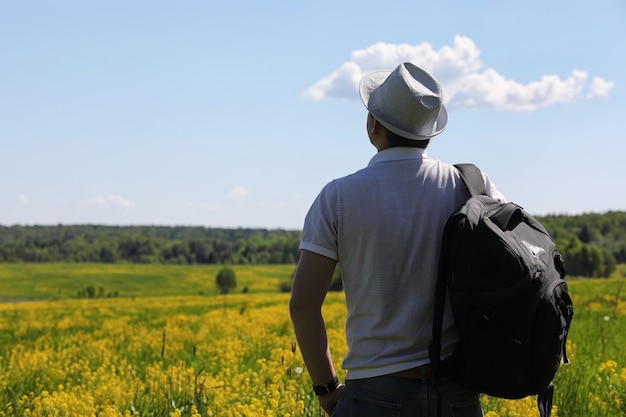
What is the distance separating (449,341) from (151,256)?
14778 cm

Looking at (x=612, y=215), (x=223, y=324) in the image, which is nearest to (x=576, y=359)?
(x=223, y=324)

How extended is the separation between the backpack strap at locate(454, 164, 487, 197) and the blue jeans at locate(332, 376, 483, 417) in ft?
2.21

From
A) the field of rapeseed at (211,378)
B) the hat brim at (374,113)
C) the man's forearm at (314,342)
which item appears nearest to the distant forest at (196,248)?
the field of rapeseed at (211,378)

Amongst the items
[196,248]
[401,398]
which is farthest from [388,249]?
[196,248]

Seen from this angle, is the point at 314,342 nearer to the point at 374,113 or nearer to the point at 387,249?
the point at 387,249

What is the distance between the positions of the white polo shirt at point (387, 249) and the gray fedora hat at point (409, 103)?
17 cm

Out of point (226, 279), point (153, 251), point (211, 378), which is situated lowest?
point (153, 251)

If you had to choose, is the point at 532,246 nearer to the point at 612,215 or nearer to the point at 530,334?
the point at 530,334

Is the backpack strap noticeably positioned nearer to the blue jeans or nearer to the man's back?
the man's back

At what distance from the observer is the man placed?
2422mm

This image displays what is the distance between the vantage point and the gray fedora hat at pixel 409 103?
8.38 ft

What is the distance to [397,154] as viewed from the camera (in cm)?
255

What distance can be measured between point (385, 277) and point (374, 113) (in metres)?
0.60

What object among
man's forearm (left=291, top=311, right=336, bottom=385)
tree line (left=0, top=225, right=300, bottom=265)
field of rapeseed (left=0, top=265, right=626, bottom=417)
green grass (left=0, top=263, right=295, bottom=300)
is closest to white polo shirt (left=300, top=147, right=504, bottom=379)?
man's forearm (left=291, top=311, right=336, bottom=385)
